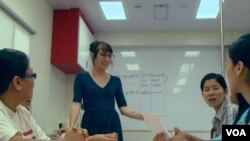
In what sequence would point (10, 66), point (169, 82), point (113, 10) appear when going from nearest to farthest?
point (10, 66)
point (113, 10)
point (169, 82)

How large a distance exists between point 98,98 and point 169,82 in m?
2.40

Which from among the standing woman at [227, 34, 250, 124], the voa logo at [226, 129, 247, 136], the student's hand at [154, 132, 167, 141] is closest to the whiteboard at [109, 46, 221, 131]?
the student's hand at [154, 132, 167, 141]

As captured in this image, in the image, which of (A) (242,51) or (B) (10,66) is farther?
(B) (10,66)

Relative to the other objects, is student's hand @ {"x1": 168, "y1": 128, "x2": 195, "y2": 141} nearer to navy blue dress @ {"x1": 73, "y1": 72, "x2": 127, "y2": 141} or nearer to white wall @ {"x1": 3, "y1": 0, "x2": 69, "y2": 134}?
navy blue dress @ {"x1": 73, "y1": 72, "x2": 127, "y2": 141}

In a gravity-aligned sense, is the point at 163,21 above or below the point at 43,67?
above

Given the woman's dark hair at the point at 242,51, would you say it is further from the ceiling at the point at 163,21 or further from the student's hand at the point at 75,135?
the ceiling at the point at 163,21

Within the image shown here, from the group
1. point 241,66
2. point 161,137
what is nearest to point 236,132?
point 241,66

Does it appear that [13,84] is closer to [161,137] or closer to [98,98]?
[161,137]

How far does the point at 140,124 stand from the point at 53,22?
1.70 m

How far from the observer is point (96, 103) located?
214 cm

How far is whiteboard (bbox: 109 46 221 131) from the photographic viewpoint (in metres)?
4.32

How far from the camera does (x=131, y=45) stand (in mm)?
4504

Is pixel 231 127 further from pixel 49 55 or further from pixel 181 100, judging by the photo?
pixel 181 100

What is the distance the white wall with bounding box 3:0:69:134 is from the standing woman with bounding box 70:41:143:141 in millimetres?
1003
